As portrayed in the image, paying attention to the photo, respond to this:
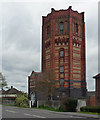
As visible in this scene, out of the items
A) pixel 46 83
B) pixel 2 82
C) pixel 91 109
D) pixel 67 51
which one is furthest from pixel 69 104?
pixel 2 82

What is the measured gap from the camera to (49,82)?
43.3m

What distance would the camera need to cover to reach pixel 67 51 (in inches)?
1991

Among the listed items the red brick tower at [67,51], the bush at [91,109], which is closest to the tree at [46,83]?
the red brick tower at [67,51]

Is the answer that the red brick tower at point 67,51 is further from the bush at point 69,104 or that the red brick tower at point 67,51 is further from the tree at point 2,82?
the tree at point 2,82

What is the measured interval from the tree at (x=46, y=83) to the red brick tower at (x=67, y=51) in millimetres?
6454

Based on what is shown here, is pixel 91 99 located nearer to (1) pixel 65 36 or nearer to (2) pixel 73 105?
(2) pixel 73 105

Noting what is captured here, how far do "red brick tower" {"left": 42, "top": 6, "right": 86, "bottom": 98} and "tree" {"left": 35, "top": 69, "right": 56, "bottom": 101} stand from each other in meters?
6.45

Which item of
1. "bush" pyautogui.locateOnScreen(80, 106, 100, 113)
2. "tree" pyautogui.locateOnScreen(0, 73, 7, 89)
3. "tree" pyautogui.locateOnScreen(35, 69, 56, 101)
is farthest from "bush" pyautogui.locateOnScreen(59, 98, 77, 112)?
"tree" pyautogui.locateOnScreen(0, 73, 7, 89)

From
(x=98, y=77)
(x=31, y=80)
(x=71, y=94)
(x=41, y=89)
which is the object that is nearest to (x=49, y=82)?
(x=41, y=89)

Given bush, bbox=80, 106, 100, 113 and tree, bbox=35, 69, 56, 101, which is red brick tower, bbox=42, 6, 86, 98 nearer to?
tree, bbox=35, 69, 56, 101

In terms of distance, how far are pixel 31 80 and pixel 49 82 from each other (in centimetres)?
1676

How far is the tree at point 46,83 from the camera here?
42312 mm

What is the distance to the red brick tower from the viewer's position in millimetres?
49812

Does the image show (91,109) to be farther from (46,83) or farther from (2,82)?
(2,82)
